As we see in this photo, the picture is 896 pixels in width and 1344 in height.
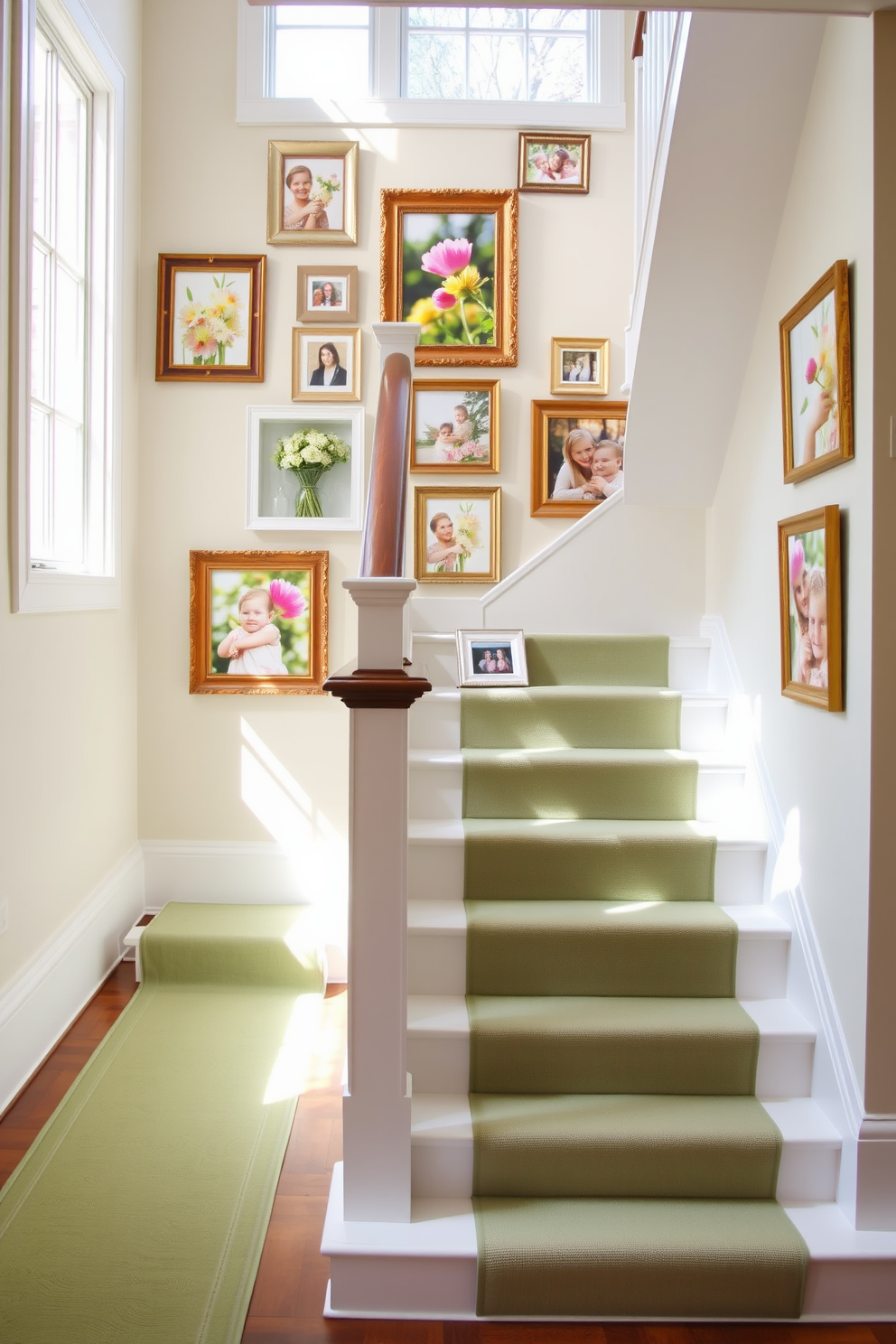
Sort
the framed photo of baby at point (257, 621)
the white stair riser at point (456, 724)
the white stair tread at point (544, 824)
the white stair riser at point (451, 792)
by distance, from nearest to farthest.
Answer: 1. the white stair tread at point (544, 824)
2. the white stair riser at point (451, 792)
3. the white stair riser at point (456, 724)
4. the framed photo of baby at point (257, 621)

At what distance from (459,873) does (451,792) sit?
0.97 feet

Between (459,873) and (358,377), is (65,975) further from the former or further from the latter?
(358,377)

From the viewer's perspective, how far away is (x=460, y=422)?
4.16m

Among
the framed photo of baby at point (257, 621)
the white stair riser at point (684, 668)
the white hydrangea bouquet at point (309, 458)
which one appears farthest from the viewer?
the framed photo of baby at point (257, 621)

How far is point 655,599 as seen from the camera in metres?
3.69

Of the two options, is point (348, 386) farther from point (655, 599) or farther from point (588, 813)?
point (588, 813)

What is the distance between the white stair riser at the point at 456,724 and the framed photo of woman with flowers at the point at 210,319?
1690 mm

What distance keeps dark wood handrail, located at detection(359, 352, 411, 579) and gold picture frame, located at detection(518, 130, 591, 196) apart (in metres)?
1.68

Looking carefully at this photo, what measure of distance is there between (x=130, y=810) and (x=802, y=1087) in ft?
8.71

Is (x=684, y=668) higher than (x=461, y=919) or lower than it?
higher

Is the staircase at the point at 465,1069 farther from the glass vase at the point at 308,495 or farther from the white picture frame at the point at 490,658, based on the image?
the glass vase at the point at 308,495

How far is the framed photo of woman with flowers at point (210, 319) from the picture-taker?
4043 millimetres

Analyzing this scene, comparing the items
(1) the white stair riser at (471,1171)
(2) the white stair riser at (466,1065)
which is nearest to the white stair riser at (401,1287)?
(1) the white stair riser at (471,1171)

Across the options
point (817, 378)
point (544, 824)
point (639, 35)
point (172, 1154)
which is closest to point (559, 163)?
point (639, 35)
